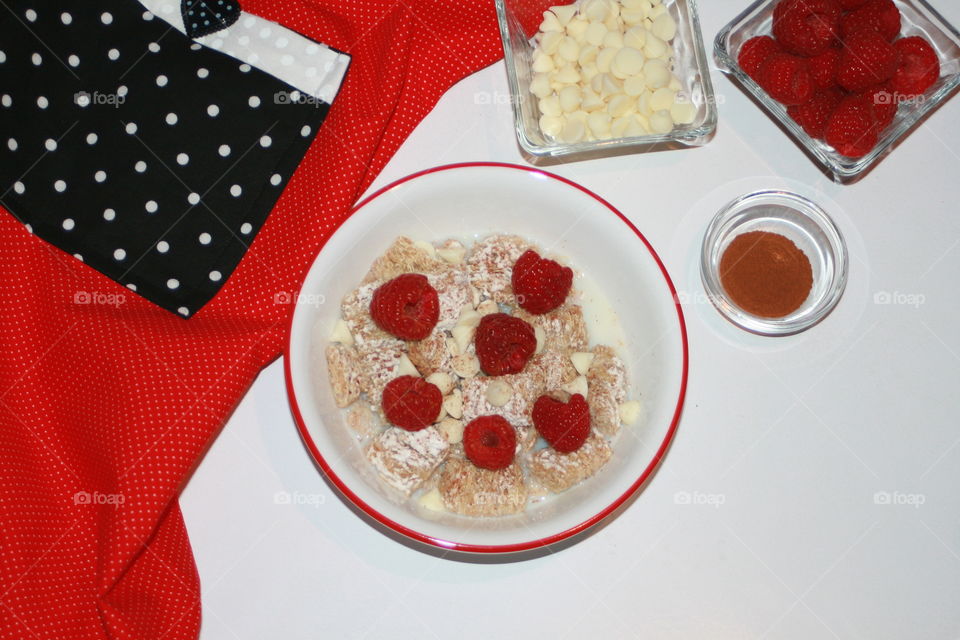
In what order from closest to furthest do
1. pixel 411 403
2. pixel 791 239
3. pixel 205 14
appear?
pixel 411 403
pixel 205 14
pixel 791 239

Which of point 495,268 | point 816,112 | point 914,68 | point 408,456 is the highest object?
point 914,68

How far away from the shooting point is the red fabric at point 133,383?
3.51 feet

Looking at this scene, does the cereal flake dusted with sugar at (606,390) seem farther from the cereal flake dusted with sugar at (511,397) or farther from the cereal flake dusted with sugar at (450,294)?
the cereal flake dusted with sugar at (450,294)

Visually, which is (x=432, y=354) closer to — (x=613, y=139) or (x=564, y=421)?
(x=564, y=421)

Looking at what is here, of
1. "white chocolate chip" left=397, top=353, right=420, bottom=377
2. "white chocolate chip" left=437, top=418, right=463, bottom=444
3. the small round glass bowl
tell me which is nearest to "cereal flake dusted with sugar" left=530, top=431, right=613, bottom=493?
"white chocolate chip" left=437, top=418, right=463, bottom=444

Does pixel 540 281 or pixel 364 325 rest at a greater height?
pixel 540 281

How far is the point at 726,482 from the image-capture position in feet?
3.90

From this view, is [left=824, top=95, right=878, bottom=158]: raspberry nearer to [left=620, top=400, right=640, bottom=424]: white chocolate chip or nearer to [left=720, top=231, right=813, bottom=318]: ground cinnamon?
[left=720, top=231, right=813, bottom=318]: ground cinnamon

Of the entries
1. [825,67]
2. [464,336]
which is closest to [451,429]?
[464,336]

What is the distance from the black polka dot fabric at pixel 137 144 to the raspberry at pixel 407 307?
9.7 inches

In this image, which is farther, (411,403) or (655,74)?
(655,74)

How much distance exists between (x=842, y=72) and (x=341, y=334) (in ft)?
2.83

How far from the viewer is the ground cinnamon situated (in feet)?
3.88

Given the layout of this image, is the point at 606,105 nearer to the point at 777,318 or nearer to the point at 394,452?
the point at 777,318
